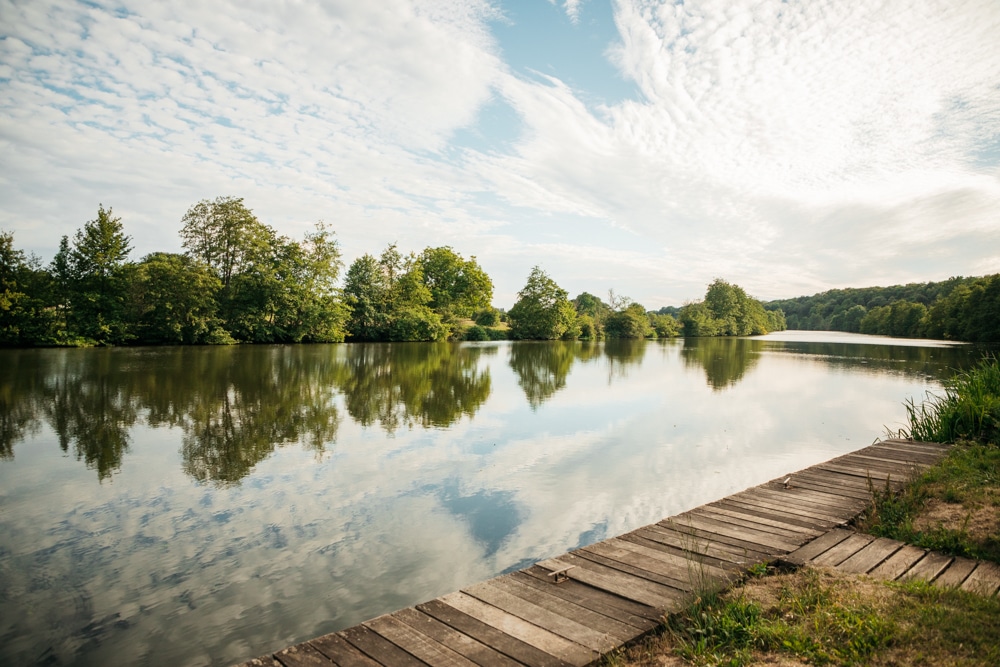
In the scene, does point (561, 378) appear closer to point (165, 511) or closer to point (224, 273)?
point (165, 511)

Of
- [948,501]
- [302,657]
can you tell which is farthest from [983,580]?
[302,657]

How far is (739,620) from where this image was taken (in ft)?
9.84

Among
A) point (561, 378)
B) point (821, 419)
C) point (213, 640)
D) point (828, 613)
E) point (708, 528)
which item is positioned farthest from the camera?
point (561, 378)

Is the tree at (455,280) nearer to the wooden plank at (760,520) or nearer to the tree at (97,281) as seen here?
the tree at (97,281)

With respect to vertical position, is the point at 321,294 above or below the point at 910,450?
above

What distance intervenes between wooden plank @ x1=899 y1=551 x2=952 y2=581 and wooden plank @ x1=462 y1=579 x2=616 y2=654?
7.40ft

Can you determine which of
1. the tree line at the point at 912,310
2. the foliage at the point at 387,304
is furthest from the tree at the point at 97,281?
the tree line at the point at 912,310

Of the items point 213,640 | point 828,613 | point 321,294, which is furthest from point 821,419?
point 321,294

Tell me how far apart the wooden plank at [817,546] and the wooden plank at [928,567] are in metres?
0.55

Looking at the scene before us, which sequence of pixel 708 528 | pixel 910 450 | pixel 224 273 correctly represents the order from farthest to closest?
pixel 224 273 → pixel 910 450 → pixel 708 528

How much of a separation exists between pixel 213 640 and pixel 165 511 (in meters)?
2.91

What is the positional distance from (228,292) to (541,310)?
109 feet

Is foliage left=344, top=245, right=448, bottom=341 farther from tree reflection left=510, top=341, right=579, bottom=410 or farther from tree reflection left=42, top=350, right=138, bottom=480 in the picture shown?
tree reflection left=42, top=350, right=138, bottom=480

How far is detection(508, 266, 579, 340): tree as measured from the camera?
200ft
